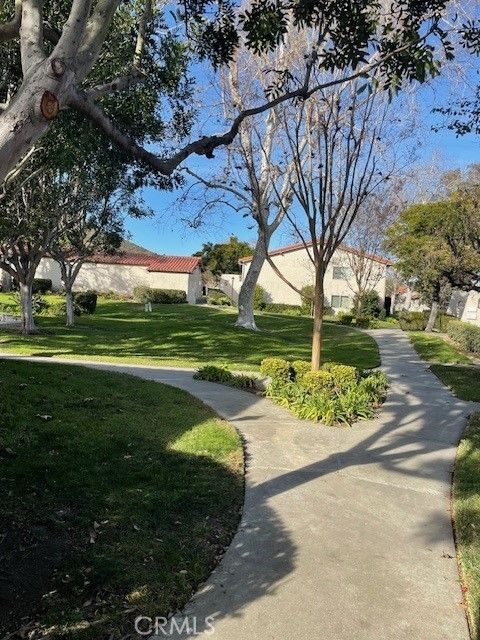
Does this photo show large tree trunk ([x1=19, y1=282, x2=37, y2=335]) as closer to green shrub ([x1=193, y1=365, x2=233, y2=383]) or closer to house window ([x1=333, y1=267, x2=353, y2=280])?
green shrub ([x1=193, y1=365, x2=233, y2=383])

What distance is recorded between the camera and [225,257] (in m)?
59.9

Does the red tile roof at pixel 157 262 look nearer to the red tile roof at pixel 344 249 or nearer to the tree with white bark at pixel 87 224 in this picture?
the red tile roof at pixel 344 249

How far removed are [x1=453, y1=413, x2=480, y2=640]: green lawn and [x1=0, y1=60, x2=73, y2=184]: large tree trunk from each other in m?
3.95

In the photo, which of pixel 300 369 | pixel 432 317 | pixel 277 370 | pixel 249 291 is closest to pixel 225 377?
pixel 277 370

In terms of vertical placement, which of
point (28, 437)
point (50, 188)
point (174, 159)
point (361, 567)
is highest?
point (50, 188)

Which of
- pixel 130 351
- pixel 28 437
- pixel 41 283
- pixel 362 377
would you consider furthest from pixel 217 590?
pixel 41 283

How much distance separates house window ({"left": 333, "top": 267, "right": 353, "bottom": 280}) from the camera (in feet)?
143

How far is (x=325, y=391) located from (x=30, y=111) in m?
6.80

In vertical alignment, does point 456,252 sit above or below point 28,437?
above

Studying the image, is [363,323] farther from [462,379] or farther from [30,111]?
[30,111]

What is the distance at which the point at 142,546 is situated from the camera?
3742 mm

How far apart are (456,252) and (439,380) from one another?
25.0 feet

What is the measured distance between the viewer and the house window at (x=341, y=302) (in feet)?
147

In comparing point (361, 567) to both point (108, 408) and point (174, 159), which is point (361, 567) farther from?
point (108, 408)
